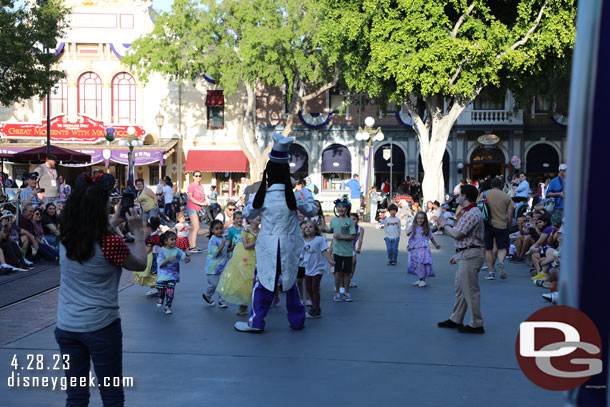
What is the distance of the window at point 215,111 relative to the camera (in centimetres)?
3822

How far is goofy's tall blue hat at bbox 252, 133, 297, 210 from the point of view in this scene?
7.73 meters

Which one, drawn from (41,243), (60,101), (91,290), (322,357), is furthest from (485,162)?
(91,290)

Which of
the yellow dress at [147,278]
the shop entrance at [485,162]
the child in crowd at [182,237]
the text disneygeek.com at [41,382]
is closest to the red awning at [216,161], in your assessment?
the shop entrance at [485,162]

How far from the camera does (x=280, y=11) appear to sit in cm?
3034

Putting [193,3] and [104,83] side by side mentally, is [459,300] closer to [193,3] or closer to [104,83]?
Answer: [193,3]

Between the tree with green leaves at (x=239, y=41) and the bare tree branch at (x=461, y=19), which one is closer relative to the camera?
the bare tree branch at (x=461, y=19)

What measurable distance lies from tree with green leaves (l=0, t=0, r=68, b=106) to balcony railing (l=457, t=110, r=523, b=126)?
2244 cm

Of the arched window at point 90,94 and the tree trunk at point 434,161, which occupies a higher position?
the arched window at point 90,94

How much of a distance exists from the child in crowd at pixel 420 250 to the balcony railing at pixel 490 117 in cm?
2674

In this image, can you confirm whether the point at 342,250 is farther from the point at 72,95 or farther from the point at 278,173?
the point at 72,95

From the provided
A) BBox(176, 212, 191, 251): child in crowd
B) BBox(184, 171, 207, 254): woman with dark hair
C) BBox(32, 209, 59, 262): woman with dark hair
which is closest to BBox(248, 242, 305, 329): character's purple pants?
BBox(176, 212, 191, 251): child in crowd

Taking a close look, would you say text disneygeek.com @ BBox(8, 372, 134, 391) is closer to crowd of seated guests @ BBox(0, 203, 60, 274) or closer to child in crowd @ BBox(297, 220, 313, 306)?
child in crowd @ BBox(297, 220, 313, 306)

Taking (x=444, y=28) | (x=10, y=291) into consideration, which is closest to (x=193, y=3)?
(x=444, y=28)

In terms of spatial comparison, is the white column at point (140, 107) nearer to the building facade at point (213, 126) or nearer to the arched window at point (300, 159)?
the building facade at point (213, 126)
